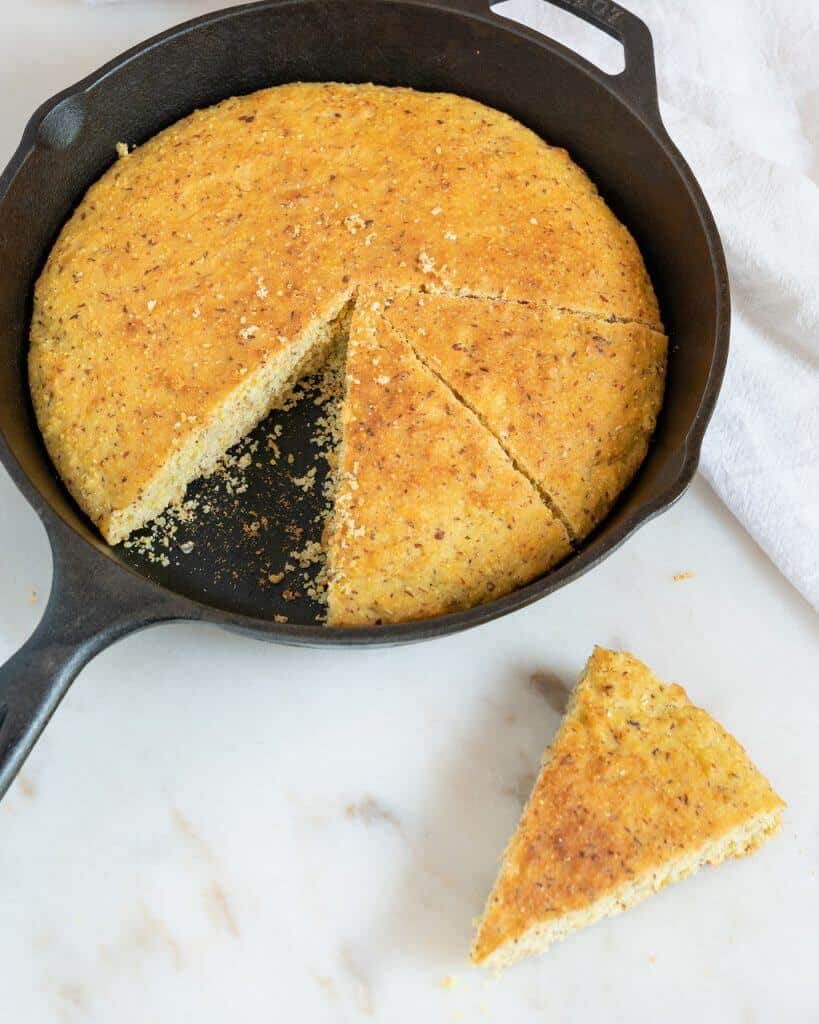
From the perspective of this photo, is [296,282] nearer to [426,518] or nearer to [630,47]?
[426,518]

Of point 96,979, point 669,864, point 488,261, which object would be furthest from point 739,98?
point 96,979

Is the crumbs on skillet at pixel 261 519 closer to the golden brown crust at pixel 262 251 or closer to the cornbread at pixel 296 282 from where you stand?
the cornbread at pixel 296 282

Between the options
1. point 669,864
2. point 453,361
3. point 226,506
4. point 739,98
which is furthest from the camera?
point 739,98

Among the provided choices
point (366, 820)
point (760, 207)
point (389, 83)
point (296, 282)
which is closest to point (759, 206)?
point (760, 207)

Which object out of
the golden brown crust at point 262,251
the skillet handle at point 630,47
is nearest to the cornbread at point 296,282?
the golden brown crust at point 262,251

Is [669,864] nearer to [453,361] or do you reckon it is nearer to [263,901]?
[263,901]

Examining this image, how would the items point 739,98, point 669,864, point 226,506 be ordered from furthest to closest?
point 739,98, point 226,506, point 669,864

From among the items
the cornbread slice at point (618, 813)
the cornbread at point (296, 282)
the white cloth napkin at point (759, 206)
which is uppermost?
the cornbread at point (296, 282)

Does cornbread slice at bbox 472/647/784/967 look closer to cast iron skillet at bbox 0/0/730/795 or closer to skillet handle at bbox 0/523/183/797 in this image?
cast iron skillet at bbox 0/0/730/795
